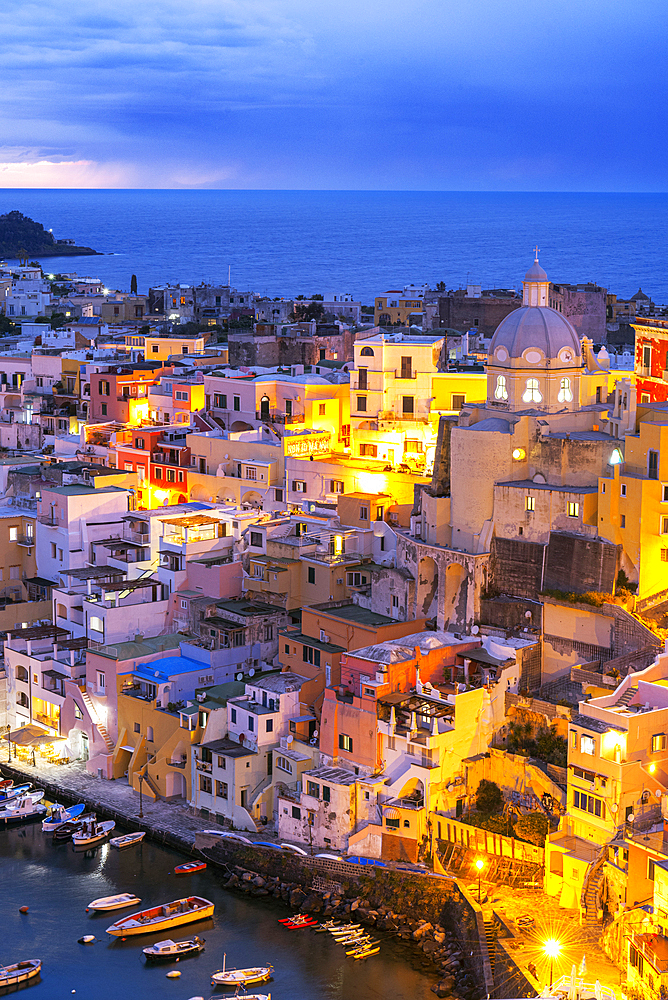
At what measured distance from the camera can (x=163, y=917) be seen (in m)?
27.8

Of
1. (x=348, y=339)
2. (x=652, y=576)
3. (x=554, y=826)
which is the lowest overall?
(x=554, y=826)

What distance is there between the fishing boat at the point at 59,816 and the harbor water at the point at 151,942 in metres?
0.81

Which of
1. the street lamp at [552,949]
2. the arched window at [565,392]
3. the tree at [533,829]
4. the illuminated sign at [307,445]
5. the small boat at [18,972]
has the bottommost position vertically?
the small boat at [18,972]

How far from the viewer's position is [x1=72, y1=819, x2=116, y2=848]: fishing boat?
31.0m

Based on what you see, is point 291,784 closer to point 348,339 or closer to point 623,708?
point 623,708

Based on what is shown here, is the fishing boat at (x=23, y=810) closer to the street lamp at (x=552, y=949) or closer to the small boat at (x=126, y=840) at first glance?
the small boat at (x=126, y=840)

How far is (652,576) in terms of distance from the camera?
30.6 metres

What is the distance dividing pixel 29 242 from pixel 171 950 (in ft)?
488

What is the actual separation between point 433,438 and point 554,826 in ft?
51.3

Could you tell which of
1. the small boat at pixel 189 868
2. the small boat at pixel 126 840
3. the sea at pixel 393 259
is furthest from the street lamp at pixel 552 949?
the sea at pixel 393 259

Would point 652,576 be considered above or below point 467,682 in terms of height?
above

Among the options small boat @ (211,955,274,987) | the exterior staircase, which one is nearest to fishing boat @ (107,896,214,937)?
small boat @ (211,955,274,987)

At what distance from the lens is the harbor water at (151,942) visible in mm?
25922

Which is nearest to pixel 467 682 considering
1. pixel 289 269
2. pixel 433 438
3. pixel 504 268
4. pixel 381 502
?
pixel 381 502
